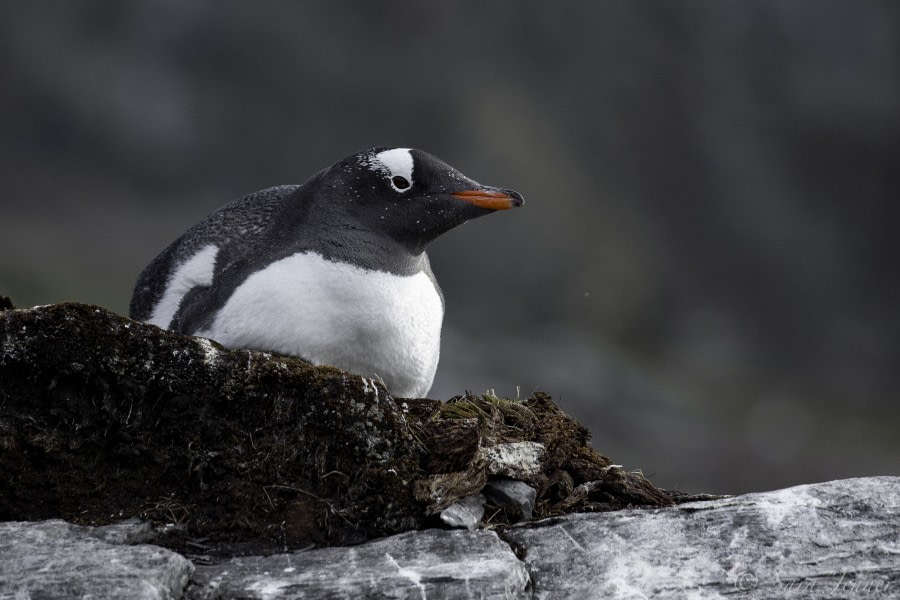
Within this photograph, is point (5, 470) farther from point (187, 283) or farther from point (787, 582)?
point (787, 582)

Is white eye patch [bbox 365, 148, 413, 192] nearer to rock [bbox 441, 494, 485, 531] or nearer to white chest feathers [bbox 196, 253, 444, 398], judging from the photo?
white chest feathers [bbox 196, 253, 444, 398]

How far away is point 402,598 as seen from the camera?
348 centimetres

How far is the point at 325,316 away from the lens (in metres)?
4.92

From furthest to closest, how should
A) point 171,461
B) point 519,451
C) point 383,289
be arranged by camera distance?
point 383,289
point 519,451
point 171,461

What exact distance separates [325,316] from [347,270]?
0.91 feet

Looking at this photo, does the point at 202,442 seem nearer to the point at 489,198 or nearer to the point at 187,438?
the point at 187,438

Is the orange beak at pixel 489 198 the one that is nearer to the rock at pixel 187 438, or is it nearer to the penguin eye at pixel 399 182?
the penguin eye at pixel 399 182

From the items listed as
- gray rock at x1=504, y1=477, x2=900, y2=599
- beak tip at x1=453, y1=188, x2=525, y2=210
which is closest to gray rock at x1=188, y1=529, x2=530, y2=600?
gray rock at x1=504, y1=477, x2=900, y2=599

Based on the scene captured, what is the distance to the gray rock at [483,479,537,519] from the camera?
430 cm

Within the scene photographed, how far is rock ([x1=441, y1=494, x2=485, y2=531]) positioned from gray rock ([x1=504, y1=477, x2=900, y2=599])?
0.54ft

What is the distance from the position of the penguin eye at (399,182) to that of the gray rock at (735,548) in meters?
2.06

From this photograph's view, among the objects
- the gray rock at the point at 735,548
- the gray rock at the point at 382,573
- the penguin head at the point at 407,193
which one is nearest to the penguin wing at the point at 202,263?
the penguin head at the point at 407,193

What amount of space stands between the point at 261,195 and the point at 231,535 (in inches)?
106

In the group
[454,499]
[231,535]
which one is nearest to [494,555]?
[454,499]
